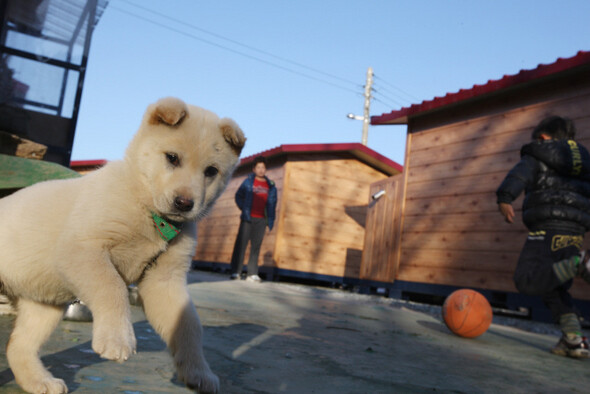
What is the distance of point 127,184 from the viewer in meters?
2.60

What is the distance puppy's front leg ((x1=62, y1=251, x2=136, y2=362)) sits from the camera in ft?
6.96

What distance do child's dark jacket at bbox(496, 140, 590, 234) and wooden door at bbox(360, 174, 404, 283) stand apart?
6.81m

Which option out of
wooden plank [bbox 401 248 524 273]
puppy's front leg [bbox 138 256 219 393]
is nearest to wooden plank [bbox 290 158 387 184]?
wooden plank [bbox 401 248 524 273]

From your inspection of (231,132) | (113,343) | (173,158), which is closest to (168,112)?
(173,158)

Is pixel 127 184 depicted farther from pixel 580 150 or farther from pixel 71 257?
pixel 580 150

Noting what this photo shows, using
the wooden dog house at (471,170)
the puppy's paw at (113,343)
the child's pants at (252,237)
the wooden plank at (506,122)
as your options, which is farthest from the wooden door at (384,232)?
the puppy's paw at (113,343)

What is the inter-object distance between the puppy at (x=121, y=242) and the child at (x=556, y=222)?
4.14 m

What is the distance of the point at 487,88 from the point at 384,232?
4.48 meters

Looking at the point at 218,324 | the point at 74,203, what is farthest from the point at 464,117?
the point at 74,203

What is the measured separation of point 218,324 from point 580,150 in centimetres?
425

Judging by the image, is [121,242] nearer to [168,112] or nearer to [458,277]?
[168,112]

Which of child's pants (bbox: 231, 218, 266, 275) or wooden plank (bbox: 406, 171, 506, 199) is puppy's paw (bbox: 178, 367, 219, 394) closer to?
wooden plank (bbox: 406, 171, 506, 199)

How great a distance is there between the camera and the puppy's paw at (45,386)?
7.68ft

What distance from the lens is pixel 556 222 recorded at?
223 inches
